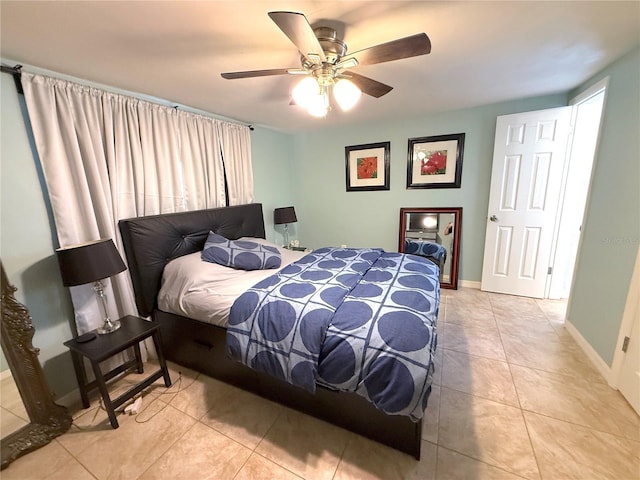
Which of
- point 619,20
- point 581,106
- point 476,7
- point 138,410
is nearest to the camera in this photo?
point 476,7

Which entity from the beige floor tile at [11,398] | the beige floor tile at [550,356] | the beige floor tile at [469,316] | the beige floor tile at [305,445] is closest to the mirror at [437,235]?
the beige floor tile at [469,316]

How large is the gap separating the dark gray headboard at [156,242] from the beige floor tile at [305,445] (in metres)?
1.47

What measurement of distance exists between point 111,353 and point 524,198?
4041 mm

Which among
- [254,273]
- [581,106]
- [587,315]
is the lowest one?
[587,315]

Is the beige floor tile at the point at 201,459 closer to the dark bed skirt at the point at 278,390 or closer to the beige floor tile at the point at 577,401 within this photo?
the dark bed skirt at the point at 278,390

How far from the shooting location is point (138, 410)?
1769 millimetres

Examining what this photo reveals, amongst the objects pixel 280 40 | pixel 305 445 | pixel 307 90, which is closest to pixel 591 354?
pixel 305 445

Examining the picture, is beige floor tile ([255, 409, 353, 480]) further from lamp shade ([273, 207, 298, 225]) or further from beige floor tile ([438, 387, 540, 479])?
lamp shade ([273, 207, 298, 225])

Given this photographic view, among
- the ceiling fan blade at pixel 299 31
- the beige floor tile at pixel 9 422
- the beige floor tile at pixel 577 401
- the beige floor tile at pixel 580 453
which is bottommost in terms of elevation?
the beige floor tile at pixel 580 453

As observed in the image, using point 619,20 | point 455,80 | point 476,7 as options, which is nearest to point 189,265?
point 476,7

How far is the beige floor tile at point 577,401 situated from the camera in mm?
1541

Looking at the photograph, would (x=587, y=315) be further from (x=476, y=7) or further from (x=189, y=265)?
(x=189, y=265)

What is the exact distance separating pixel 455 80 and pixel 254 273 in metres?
2.33

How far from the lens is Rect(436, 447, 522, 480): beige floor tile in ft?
4.27
